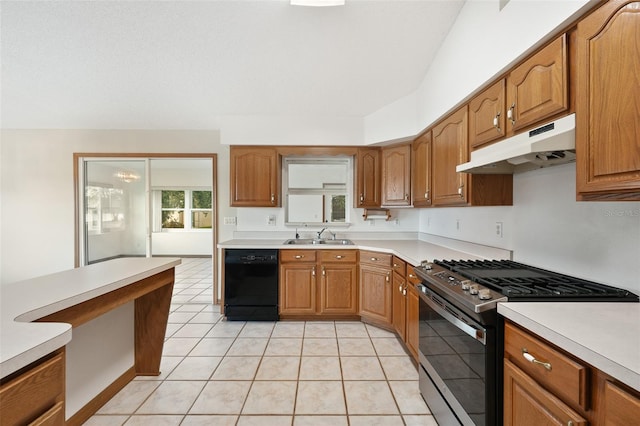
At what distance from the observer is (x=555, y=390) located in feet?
2.91

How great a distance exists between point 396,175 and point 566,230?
1884 millimetres

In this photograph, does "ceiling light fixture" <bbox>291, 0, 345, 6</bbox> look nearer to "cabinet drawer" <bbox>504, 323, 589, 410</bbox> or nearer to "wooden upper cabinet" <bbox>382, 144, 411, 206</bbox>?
"wooden upper cabinet" <bbox>382, 144, 411, 206</bbox>

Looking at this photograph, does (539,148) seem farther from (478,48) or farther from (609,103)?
(478,48)

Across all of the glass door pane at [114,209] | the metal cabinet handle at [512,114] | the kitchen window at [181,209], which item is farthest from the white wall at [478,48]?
the kitchen window at [181,209]

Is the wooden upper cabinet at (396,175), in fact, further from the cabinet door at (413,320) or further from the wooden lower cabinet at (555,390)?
the wooden lower cabinet at (555,390)

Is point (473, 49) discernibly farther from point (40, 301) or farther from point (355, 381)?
point (40, 301)

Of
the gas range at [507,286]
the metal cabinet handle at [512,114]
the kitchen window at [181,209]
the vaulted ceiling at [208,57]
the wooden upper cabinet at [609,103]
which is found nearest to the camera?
the wooden upper cabinet at [609,103]

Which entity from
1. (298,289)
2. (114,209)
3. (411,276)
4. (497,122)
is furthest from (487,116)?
(114,209)

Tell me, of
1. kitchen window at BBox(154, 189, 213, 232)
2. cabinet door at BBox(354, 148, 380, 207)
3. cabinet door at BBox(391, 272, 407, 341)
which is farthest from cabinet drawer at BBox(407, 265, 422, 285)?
kitchen window at BBox(154, 189, 213, 232)

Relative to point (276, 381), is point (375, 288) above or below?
above

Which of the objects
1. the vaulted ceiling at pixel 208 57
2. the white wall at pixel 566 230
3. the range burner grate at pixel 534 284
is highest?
the vaulted ceiling at pixel 208 57

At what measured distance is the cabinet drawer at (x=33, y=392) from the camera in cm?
76

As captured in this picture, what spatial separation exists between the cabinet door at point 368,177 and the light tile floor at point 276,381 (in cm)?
152

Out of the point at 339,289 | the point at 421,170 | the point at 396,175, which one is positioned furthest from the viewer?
the point at 396,175
